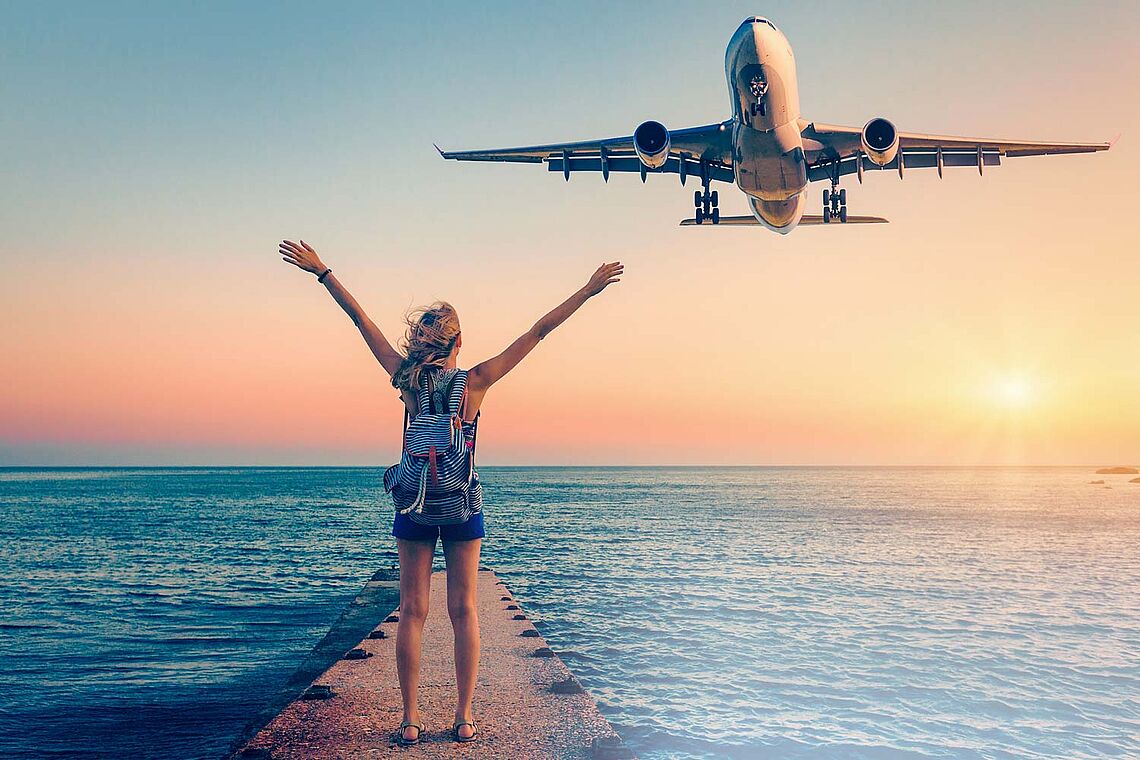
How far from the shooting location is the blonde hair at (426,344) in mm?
4566

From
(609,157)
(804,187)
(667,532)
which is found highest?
(609,157)

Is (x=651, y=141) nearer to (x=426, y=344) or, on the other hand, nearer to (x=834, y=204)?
(x=834, y=204)

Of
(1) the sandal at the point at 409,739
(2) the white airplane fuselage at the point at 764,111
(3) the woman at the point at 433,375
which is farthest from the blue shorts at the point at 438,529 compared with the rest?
(2) the white airplane fuselage at the point at 764,111

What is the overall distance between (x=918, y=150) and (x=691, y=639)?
17.1 m

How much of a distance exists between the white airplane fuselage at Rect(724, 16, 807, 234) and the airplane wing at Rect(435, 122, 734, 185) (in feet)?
9.89

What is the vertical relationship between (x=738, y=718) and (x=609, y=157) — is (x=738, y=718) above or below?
below

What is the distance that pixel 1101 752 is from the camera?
9.95 meters

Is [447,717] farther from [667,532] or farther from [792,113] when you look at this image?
[667,532]

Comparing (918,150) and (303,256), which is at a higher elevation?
(918,150)

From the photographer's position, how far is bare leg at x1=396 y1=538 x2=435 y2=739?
4.62 m

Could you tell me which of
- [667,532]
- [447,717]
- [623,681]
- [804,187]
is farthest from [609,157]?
[667,532]

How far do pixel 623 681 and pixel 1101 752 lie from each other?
6.05 m

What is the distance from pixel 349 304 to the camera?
474 cm

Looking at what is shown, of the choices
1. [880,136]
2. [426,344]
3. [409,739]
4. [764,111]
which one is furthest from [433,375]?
[880,136]
